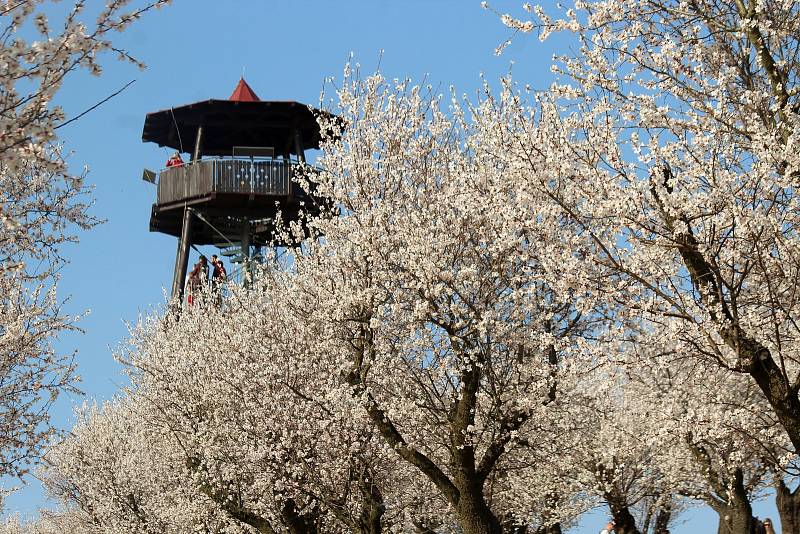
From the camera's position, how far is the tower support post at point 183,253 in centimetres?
3488

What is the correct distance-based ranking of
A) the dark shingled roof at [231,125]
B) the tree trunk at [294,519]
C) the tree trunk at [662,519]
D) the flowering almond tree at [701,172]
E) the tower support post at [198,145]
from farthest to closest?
the tower support post at [198,145] → the dark shingled roof at [231,125] → the tree trunk at [662,519] → the tree trunk at [294,519] → the flowering almond tree at [701,172]

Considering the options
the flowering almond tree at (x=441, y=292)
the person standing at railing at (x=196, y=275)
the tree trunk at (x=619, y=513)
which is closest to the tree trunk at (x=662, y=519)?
the tree trunk at (x=619, y=513)

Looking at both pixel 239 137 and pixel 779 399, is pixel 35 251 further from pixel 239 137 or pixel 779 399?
pixel 239 137

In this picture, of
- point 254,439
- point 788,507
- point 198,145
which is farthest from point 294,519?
point 198,145

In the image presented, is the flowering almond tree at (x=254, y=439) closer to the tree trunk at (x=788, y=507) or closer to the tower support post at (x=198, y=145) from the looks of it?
the tower support post at (x=198, y=145)

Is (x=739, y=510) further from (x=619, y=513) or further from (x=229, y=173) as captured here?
(x=229, y=173)

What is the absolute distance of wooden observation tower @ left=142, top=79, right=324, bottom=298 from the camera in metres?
34.4

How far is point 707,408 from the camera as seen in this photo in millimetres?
18797

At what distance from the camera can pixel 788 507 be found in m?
24.0

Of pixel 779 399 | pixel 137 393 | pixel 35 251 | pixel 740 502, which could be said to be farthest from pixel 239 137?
pixel 779 399

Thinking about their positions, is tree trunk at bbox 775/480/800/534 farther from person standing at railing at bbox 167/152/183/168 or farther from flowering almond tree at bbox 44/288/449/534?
person standing at railing at bbox 167/152/183/168

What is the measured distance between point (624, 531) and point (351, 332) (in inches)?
617

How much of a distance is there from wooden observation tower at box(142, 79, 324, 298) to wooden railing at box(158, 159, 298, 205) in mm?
39

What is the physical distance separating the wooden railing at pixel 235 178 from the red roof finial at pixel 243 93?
6.29m
